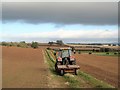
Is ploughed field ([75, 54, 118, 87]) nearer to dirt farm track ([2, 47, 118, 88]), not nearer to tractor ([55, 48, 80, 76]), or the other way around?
dirt farm track ([2, 47, 118, 88])

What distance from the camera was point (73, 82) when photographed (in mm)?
18922

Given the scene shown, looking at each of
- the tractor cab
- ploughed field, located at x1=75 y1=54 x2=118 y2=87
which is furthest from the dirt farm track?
the tractor cab

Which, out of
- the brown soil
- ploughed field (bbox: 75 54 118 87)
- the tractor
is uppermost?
the tractor

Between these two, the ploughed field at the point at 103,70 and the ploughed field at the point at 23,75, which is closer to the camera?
the ploughed field at the point at 23,75

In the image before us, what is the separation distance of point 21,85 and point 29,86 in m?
0.58

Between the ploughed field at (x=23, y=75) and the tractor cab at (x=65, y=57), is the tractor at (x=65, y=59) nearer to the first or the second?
the tractor cab at (x=65, y=57)

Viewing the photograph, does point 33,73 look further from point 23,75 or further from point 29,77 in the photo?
point 29,77

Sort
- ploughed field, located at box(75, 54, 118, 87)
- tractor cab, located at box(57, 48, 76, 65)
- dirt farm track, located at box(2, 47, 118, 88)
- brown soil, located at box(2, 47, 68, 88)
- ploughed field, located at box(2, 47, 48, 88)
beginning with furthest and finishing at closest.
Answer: tractor cab, located at box(57, 48, 76, 65) < ploughed field, located at box(75, 54, 118, 87) < dirt farm track, located at box(2, 47, 118, 88) < ploughed field, located at box(2, 47, 48, 88) < brown soil, located at box(2, 47, 68, 88)

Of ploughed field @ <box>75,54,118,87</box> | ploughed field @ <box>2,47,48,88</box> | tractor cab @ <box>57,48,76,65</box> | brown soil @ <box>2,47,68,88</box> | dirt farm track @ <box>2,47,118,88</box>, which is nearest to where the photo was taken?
brown soil @ <box>2,47,68,88</box>

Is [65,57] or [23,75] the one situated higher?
[65,57]

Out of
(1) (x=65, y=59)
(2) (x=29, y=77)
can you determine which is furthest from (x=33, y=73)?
(2) (x=29, y=77)

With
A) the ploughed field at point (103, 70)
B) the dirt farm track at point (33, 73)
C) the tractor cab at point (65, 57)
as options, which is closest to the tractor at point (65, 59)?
the tractor cab at point (65, 57)

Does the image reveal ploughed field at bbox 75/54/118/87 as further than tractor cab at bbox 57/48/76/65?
No

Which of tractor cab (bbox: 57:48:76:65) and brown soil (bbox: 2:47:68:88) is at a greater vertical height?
tractor cab (bbox: 57:48:76:65)
